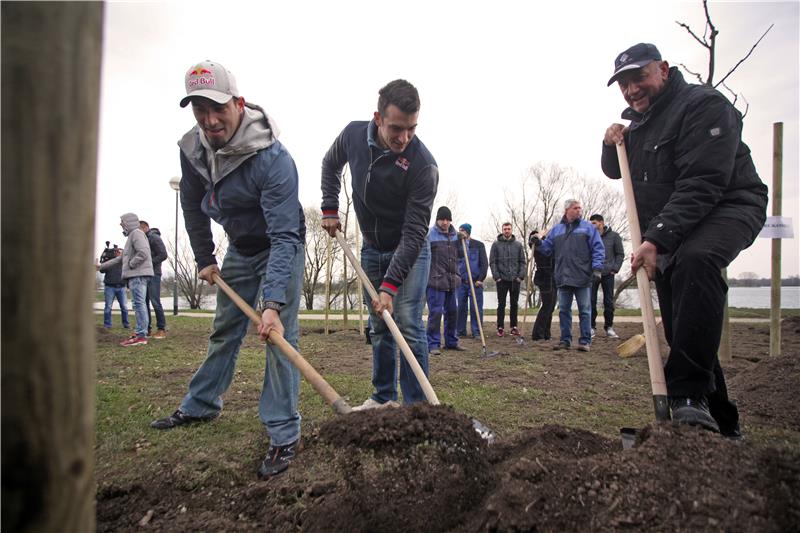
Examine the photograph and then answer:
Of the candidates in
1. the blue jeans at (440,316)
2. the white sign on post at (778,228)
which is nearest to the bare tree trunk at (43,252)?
the white sign on post at (778,228)

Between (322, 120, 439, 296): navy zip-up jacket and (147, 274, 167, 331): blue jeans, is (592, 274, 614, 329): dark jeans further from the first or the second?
(147, 274, 167, 331): blue jeans

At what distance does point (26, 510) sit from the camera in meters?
0.75

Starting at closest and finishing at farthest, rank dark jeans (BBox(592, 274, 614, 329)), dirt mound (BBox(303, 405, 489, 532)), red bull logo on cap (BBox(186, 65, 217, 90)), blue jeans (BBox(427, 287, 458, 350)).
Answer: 1. dirt mound (BBox(303, 405, 489, 532))
2. red bull logo on cap (BBox(186, 65, 217, 90))
3. blue jeans (BBox(427, 287, 458, 350))
4. dark jeans (BBox(592, 274, 614, 329))

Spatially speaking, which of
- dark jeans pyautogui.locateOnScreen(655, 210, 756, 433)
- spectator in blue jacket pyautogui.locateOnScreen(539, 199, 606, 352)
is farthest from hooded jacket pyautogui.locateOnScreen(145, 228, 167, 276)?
dark jeans pyautogui.locateOnScreen(655, 210, 756, 433)

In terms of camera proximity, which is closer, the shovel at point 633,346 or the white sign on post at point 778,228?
the white sign on post at point 778,228

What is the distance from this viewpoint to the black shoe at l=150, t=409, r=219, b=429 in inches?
124

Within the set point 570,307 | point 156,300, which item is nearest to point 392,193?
point 570,307

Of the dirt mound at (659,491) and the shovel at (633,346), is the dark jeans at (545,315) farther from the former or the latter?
the dirt mound at (659,491)

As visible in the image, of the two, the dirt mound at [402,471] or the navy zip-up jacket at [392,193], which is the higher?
the navy zip-up jacket at [392,193]

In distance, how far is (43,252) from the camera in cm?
77

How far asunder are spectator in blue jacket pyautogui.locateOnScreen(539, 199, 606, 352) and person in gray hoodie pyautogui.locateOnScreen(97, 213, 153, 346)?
6582mm

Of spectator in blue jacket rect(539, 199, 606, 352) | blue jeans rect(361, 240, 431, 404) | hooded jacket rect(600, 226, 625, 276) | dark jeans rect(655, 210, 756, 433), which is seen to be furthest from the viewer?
hooded jacket rect(600, 226, 625, 276)

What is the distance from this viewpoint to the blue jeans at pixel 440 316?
730 cm

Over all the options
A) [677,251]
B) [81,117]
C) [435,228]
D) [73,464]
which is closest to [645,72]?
[677,251]
